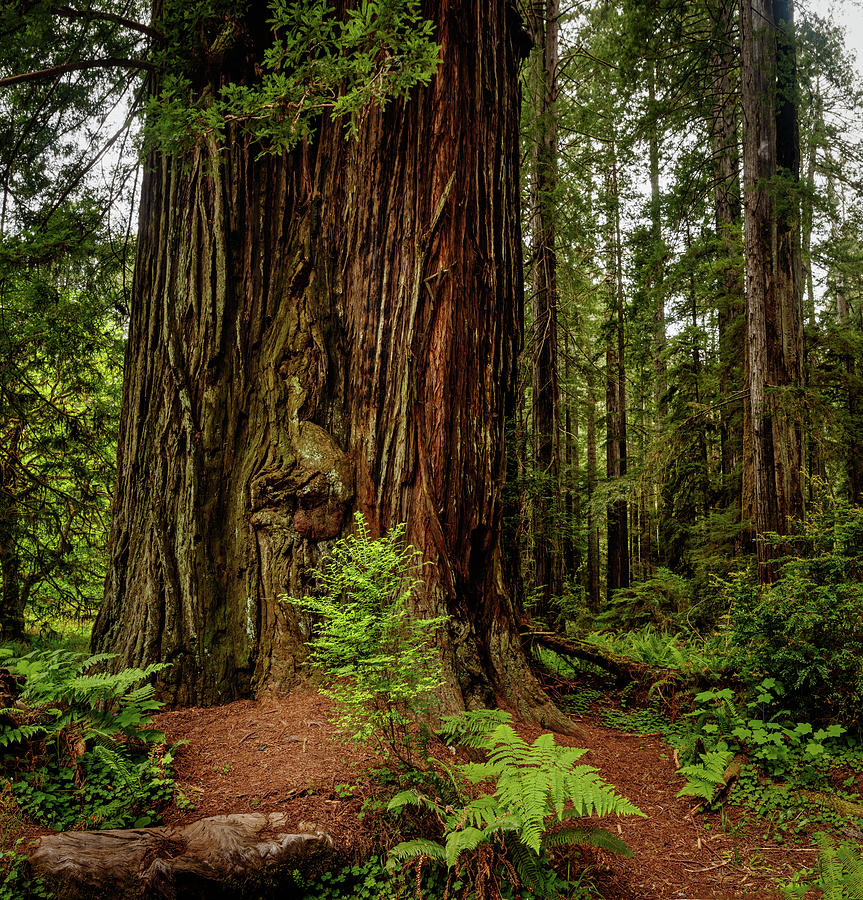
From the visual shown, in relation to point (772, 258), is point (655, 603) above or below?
below

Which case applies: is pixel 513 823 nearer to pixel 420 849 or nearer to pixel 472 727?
pixel 420 849

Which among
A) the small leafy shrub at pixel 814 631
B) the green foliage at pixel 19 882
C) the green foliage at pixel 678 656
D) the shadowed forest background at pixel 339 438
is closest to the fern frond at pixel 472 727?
the shadowed forest background at pixel 339 438

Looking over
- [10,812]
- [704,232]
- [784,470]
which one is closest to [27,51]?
[10,812]

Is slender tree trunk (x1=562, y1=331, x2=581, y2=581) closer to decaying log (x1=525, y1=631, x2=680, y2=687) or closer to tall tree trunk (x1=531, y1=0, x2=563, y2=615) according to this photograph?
tall tree trunk (x1=531, y1=0, x2=563, y2=615)

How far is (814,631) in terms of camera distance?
4.01 meters

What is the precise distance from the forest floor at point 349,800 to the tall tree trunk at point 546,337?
15.3ft

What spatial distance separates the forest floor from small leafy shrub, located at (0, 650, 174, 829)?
0.18 meters

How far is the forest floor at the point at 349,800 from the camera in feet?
8.23

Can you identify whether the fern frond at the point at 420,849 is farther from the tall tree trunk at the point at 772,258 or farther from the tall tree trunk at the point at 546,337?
the tall tree trunk at the point at 546,337

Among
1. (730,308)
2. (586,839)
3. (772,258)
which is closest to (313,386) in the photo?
(586,839)

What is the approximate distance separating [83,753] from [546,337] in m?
8.59

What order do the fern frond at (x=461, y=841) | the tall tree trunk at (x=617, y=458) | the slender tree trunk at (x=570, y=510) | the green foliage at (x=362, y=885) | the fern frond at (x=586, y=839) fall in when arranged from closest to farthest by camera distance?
the fern frond at (x=461, y=841), the green foliage at (x=362, y=885), the fern frond at (x=586, y=839), the slender tree trunk at (x=570, y=510), the tall tree trunk at (x=617, y=458)

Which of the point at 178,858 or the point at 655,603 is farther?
the point at 655,603

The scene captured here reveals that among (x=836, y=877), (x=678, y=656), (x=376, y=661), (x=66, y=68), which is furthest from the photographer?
(x=678, y=656)
